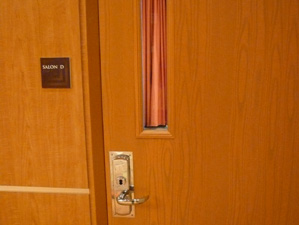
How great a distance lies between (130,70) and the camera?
3.32ft

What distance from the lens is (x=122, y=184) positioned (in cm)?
107

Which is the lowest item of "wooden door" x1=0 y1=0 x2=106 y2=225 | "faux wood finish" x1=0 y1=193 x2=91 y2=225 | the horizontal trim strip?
"faux wood finish" x1=0 y1=193 x2=91 y2=225

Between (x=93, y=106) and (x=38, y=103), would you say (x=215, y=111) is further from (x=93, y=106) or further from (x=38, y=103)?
(x=38, y=103)

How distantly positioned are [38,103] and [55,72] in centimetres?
14

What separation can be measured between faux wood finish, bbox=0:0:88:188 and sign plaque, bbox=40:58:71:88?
0.02m

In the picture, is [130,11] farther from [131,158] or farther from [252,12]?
[131,158]

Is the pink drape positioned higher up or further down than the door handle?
higher up

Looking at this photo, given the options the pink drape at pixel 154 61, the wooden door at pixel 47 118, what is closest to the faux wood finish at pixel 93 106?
the wooden door at pixel 47 118

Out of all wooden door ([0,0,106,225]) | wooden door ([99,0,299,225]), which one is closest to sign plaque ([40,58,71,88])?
wooden door ([0,0,106,225])

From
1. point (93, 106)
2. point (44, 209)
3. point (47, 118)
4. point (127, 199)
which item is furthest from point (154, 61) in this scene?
point (44, 209)

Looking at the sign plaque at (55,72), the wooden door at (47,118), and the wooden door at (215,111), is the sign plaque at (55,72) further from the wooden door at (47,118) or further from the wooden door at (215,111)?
the wooden door at (215,111)

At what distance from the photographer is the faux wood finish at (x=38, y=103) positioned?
2.97 feet

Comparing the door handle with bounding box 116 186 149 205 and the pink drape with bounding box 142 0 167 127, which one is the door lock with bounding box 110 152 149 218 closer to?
the door handle with bounding box 116 186 149 205

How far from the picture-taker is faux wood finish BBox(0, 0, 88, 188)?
0.90 metres
